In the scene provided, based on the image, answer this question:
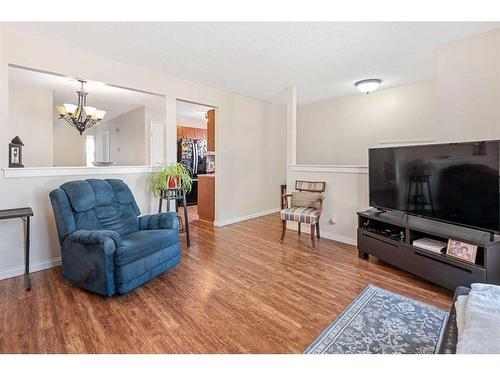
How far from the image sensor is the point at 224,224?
4.53m

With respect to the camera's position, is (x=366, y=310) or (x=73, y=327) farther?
(x=366, y=310)

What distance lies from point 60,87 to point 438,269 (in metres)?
5.79

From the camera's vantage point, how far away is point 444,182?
2236 millimetres

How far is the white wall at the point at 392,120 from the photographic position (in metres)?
2.45

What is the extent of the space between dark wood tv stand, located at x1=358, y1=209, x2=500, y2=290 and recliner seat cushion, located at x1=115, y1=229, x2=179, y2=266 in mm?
2121

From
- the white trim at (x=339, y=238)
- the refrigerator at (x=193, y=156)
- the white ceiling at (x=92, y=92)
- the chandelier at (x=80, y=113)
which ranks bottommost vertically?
the white trim at (x=339, y=238)

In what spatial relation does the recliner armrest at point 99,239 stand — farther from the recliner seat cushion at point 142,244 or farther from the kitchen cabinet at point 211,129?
the kitchen cabinet at point 211,129

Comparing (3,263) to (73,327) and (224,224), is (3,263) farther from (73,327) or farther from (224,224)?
(224,224)

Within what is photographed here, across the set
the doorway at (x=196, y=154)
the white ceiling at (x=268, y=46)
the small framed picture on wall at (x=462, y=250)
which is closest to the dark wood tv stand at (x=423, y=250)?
the small framed picture on wall at (x=462, y=250)

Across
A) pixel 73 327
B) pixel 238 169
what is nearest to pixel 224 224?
pixel 238 169

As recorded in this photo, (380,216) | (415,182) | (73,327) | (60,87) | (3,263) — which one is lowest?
(73,327)

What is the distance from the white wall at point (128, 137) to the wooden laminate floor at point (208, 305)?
3523mm

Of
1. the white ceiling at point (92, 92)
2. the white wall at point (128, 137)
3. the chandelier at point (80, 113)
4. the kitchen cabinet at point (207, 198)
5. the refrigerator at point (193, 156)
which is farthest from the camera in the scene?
the refrigerator at point (193, 156)
